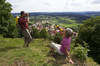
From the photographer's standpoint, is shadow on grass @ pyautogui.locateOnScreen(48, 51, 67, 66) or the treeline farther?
the treeline

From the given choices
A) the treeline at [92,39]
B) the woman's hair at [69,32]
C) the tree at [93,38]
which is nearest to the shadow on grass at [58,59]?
the woman's hair at [69,32]

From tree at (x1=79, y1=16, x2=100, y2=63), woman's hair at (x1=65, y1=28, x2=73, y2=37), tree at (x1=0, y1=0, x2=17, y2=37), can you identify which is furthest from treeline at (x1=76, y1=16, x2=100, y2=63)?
tree at (x1=0, y1=0, x2=17, y2=37)

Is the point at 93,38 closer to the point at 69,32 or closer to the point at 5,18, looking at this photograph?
the point at 69,32

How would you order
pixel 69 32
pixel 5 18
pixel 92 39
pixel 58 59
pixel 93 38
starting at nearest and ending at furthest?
pixel 69 32 < pixel 58 59 < pixel 93 38 < pixel 92 39 < pixel 5 18

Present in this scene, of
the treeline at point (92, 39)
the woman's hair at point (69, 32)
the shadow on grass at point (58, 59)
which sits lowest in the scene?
the treeline at point (92, 39)

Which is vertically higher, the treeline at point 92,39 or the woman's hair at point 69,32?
the woman's hair at point 69,32

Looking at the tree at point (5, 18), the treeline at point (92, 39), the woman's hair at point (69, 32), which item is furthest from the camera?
the tree at point (5, 18)

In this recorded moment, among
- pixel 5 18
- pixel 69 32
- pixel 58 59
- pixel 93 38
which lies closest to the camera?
pixel 69 32

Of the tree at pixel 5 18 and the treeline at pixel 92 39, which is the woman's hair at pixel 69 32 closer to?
the treeline at pixel 92 39

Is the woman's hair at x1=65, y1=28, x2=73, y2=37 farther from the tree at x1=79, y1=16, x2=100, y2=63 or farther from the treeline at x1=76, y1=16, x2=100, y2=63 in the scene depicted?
the tree at x1=79, y1=16, x2=100, y2=63

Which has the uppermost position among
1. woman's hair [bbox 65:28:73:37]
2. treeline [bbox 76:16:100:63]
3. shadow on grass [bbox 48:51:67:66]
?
woman's hair [bbox 65:28:73:37]

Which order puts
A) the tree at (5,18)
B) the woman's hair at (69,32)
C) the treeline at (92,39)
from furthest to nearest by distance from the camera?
the tree at (5,18) < the treeline at (92,39) < the woman's hair at (69,32)

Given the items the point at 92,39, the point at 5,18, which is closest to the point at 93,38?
the point at 92,39

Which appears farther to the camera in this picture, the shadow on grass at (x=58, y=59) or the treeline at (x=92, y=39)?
the treeline at (x=92, y=39)
